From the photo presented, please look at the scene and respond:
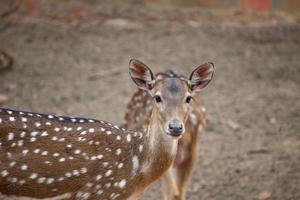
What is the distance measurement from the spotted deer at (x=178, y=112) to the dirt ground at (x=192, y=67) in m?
0.58

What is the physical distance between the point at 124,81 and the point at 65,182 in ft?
14.1

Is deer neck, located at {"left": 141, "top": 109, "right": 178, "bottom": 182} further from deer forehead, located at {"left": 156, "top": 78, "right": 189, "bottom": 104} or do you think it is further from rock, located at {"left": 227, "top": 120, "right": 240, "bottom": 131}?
rock, located at {"left": 227, "top": 120, "right": 240, "bottom": 131}

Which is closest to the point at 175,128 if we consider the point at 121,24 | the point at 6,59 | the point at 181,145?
the point at 181,145

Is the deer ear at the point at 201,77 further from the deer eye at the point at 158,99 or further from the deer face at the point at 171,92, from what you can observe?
the deer eye at the point at 158,99

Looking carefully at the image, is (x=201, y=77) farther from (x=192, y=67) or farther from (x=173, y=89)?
(x=192, y=67)

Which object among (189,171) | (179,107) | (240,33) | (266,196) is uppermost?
(240,33)

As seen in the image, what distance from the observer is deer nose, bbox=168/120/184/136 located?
15.6 feet

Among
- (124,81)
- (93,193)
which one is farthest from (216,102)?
(93,193)

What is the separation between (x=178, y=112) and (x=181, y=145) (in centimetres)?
103

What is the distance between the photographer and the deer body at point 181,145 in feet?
19.2

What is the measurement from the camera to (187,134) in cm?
579

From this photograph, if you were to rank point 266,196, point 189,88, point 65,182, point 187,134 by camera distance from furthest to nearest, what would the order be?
point 266,196
point 187,134
point 189,88
point 65,182

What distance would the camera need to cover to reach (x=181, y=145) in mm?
5871

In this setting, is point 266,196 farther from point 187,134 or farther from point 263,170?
point 187,134
